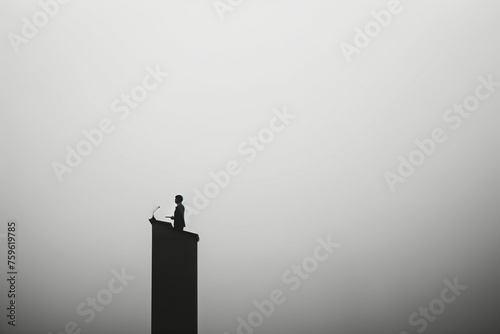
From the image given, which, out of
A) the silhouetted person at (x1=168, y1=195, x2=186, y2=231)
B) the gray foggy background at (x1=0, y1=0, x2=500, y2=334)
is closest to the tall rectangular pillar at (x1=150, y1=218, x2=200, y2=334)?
the silhouetted person at (x1=168, y1=195, x2=186, y2=231)

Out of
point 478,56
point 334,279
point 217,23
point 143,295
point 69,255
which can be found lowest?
point 334,279

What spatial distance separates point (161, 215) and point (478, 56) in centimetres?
239

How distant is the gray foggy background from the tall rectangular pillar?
2.93ft

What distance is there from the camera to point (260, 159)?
2.97 meters

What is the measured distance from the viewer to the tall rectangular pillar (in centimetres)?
200

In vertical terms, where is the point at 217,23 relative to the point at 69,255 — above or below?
above

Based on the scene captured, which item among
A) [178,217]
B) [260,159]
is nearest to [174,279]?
[178,217]

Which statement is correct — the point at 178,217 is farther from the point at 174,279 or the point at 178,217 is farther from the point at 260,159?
the point at 260,159

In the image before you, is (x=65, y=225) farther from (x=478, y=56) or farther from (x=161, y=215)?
(x=478, y=56)

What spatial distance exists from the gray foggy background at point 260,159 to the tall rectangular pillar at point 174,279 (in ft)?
2.93

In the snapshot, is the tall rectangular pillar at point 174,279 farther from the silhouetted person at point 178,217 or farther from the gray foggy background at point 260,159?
the gray foggy background at point 260,159

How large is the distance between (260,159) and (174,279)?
117 cm

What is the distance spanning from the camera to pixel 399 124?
2.99 metres

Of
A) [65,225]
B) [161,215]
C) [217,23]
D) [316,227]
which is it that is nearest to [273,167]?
[316,227]
